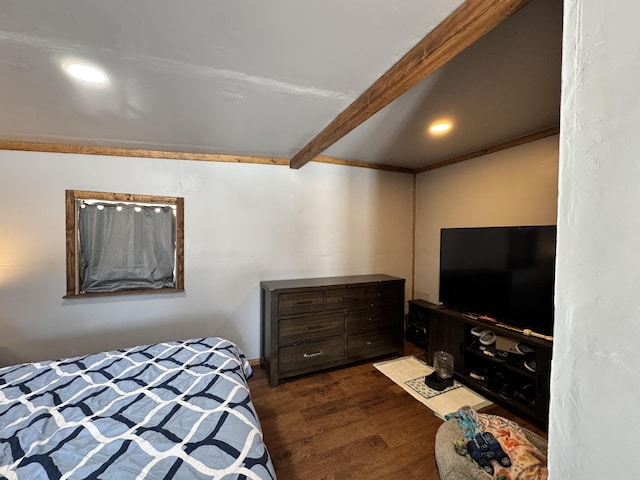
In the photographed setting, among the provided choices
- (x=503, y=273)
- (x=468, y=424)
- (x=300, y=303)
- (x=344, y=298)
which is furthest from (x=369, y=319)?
(x=468, y=424)

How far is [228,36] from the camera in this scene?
1222 millimetres

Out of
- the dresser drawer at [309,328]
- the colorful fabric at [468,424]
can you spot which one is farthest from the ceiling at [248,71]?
the colorful fabric at [468,424]

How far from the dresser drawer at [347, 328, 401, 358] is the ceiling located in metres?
2.12

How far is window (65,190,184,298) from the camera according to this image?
2582 millimetres

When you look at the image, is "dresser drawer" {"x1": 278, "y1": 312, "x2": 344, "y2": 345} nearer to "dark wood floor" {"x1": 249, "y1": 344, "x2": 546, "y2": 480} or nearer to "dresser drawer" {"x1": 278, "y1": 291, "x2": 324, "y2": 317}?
"dresser drawer" {"x1": 278, "y1": 291, "x2": 324, "y2": 317}

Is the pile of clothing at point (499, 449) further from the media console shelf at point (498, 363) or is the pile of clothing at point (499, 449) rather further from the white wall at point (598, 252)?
the white wall at point (598, 252)

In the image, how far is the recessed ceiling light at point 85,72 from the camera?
4.65 feet

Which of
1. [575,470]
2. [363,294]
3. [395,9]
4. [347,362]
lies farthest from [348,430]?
[395,9]

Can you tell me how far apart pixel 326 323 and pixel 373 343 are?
653mm

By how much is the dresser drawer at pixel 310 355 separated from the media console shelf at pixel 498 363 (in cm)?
103

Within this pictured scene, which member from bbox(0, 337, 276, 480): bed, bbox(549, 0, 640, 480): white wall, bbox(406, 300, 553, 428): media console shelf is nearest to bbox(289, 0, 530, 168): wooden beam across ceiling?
bbox(549, 0, 640, 480): white wall

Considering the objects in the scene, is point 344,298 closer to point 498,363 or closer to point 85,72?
point 498,363

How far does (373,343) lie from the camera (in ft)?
10.3

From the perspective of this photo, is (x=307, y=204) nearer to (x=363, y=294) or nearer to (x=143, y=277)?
(x=363, y=294)
